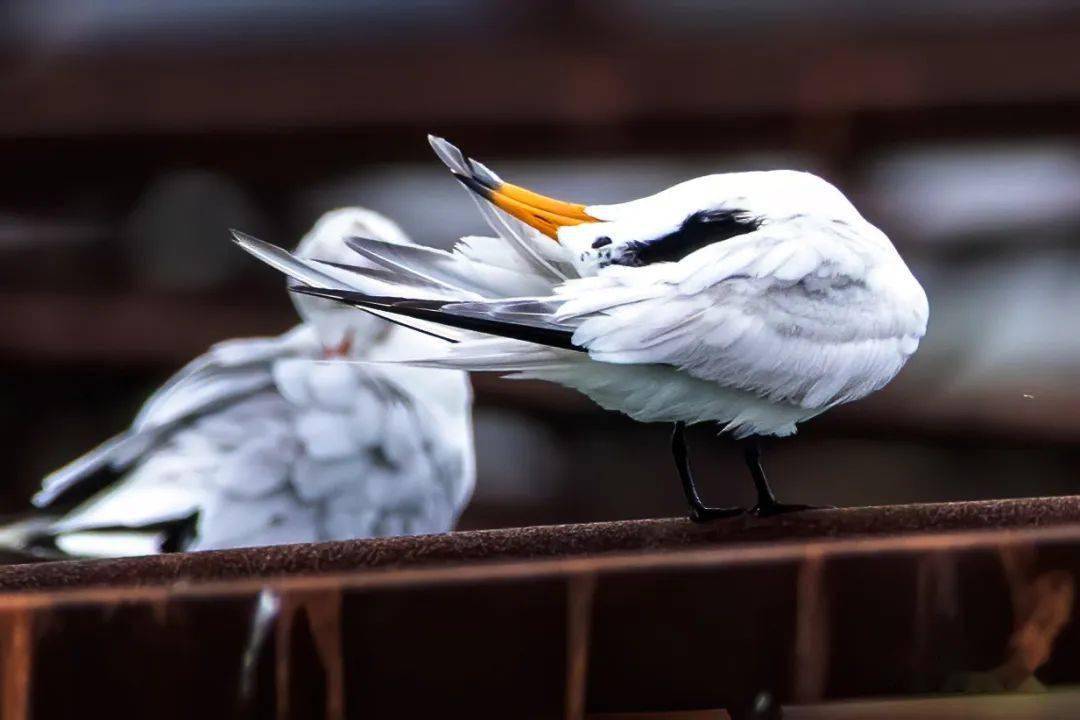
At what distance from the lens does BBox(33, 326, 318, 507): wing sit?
1262mm

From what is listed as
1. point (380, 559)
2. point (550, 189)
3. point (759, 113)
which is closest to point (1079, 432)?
point (759, 113)

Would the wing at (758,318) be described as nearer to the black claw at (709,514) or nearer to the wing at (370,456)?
the black claw at (709,514)

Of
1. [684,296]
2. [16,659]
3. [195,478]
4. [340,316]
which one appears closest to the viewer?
[16,659]

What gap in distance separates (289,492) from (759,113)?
26.1 inches

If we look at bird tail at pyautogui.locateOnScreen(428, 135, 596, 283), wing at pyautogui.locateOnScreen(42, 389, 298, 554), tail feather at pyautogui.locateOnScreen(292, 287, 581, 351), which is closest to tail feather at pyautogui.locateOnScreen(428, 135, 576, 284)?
bird tail at pyautogui.locateOnScreen(428, 135, 596, 283)

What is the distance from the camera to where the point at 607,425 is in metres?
1.40

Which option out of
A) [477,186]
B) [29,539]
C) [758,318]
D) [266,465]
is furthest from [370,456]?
[758,318]

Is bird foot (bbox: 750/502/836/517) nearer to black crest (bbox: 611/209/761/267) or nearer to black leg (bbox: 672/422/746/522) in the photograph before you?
black leg (bbox: 672/422/746/522)

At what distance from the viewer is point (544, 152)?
1.33 m

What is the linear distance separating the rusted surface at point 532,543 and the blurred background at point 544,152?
632mm

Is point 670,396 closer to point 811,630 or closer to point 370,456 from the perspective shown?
point 811,630

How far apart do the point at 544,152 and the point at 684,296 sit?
61 centimetres

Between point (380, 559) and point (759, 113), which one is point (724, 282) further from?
point (759, 113)

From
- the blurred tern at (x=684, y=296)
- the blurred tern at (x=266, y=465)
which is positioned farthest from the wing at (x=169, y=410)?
the blurred tern at (x=684, y=296)
